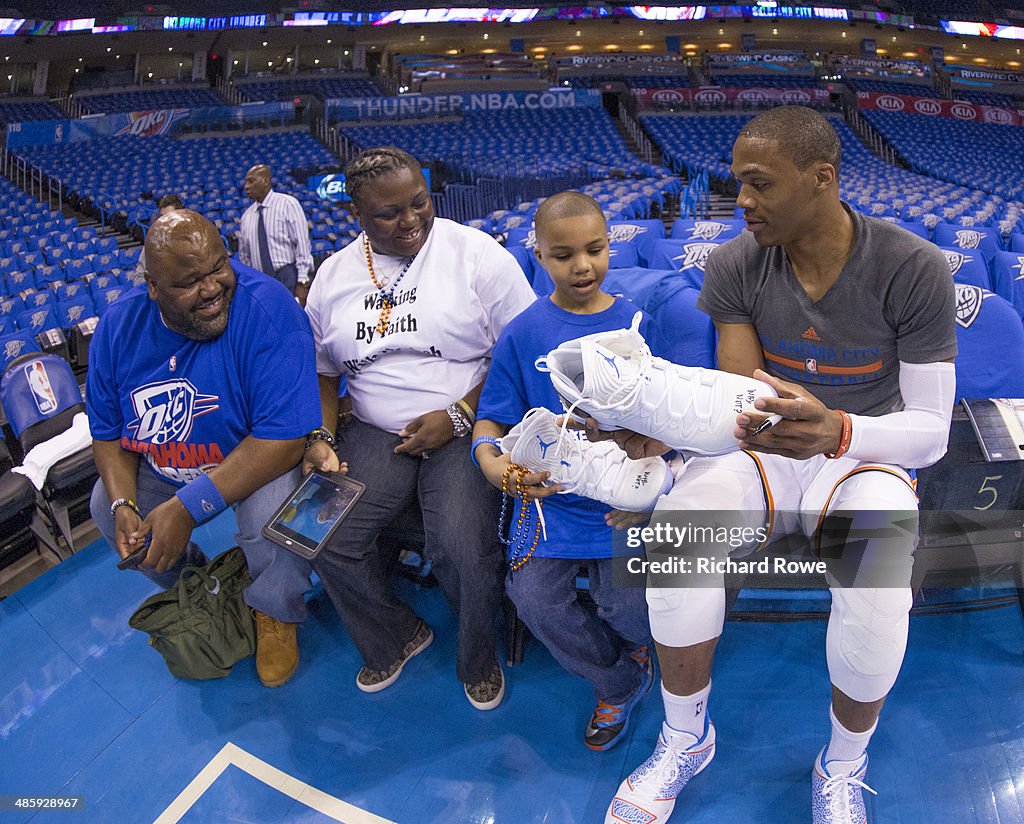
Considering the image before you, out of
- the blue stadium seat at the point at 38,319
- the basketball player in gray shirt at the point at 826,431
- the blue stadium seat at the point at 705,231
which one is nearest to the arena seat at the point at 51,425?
the basketball player in gray shirt at the point at 826,431

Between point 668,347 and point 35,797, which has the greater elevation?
point 668,347

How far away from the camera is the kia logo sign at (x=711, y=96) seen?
1767 cm

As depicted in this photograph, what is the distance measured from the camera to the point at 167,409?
1738 mm

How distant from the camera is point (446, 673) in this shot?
185 centimetres

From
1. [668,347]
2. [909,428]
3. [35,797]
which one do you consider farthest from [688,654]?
[35,797]

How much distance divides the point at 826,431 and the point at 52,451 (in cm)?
227

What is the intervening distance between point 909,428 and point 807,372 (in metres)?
0.24

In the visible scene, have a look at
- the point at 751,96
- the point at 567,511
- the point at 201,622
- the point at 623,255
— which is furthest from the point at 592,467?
the point at 751,96

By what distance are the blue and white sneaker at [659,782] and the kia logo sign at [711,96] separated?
18768mm

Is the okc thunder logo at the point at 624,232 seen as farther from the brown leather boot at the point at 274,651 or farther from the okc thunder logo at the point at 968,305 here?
the brown leather boot at the point at 274,651

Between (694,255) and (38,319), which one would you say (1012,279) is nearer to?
(694,255)

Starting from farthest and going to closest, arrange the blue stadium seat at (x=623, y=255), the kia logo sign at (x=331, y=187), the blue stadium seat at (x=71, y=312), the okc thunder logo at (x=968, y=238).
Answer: the kia logo sign at (x=331, y=187) → the blue stadium seat at (x=71, y=312) → the okc thunder logo at (x=968, y=238) → the blue stadium seat at (x=623, y=255)

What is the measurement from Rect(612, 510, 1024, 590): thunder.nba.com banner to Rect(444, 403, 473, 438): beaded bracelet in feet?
1.61

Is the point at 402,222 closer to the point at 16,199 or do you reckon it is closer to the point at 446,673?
the point at 446,673
